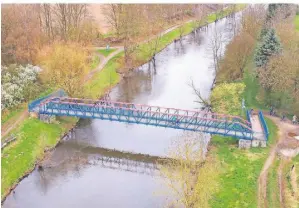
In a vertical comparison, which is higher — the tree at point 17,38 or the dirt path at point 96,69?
the tree at point 17,38

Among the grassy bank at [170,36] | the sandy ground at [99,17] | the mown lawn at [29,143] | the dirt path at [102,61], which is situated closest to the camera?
the mown lawn at [29,143]

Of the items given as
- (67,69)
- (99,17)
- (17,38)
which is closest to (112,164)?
(67,69)

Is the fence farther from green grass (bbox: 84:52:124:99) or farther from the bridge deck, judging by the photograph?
green grass (bbox: 84:52:124:99)

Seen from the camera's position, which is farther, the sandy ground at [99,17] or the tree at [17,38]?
the sandy ground at [99,17]

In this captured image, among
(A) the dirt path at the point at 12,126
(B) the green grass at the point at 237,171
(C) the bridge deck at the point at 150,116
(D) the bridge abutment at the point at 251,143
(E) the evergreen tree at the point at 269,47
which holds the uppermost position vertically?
(E) the evergreen tree at the point at 269,47

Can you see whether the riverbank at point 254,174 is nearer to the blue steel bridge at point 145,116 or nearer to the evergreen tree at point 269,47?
the blue steel bridge at point 145,116

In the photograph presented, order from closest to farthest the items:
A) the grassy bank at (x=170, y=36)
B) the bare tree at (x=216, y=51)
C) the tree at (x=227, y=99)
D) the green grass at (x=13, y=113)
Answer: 1. the green grass at (x=13, y=113)
2. the tree at (x=227, y=99)
3. the bare tree at (x=216, y=51)
4. the grassy bank at (x=170, y=36)

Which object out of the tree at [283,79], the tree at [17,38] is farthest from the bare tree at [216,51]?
the tree at [17,38]

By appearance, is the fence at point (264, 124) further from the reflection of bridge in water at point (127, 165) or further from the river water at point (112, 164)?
the reflection of bridge in water at point (127, 165)

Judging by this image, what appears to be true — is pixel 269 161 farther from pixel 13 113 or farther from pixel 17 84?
pixel 17 84
